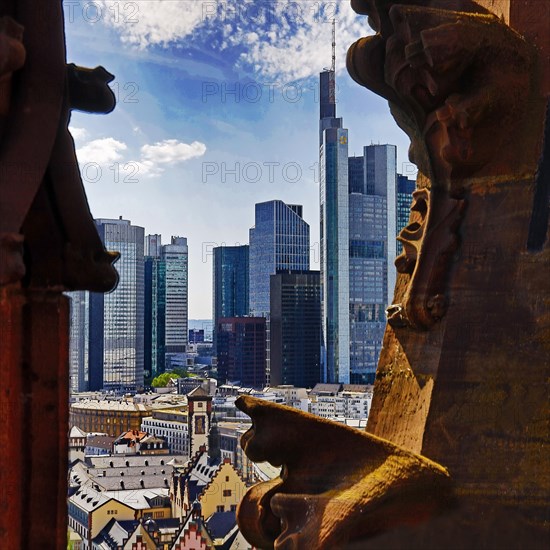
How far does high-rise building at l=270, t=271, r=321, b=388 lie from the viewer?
37.4m

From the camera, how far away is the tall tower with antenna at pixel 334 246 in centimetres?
3434

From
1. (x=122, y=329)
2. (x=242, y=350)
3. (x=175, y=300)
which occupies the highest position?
(x=175, y=300)

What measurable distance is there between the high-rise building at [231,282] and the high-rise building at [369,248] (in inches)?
294

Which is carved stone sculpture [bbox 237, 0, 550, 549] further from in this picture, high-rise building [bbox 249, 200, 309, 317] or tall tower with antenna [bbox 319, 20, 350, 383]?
high-rise building [bbox 249, 200, 309, 317]

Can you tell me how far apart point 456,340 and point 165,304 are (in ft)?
149

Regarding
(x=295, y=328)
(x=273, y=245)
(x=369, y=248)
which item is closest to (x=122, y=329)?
(x=295, y=328)

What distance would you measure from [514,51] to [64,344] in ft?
1.93

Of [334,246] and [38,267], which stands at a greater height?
[334,246]

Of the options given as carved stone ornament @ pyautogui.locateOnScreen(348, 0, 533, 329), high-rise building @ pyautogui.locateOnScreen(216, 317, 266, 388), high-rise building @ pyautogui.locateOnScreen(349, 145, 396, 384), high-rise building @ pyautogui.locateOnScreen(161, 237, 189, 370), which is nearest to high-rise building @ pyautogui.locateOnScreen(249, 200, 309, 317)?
high-rise building @ pyautogui.locateOnScreen(216, 317, 266, 388)

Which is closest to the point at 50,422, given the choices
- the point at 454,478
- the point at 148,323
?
the point at 454,478

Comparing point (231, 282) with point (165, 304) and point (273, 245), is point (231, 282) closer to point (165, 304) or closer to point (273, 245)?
point (165, 304)

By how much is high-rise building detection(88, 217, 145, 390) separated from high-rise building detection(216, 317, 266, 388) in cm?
381

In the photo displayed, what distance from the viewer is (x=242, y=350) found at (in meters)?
40.3

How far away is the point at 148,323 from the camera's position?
1709 inches
